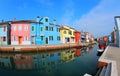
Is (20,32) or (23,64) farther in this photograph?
(20,32)

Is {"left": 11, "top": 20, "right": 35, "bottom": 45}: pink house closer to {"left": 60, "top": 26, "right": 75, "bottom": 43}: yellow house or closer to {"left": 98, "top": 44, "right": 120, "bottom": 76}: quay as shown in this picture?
{"left": 60, "top": 26, "right": 75, "bottom": 43}: yellow house

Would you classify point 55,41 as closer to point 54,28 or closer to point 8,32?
point 54,28

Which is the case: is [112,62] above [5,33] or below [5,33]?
below

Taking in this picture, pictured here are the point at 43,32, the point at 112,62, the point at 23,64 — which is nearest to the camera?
the point at 112,62

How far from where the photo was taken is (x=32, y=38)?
42344mm

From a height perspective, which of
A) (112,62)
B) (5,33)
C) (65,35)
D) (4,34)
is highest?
(5,33)

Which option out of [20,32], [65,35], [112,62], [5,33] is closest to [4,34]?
[5,33]

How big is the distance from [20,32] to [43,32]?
21.6 feet

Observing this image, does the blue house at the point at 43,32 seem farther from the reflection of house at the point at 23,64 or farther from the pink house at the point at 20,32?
the reflection of house at the point at 23,64

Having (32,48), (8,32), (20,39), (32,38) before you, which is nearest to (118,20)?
(32,48)

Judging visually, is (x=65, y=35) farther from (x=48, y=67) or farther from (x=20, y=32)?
(x=48, y=67)

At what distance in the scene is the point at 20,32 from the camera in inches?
1644

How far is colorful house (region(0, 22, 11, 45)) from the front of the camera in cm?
4222

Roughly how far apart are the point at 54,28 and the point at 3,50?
18.8m
